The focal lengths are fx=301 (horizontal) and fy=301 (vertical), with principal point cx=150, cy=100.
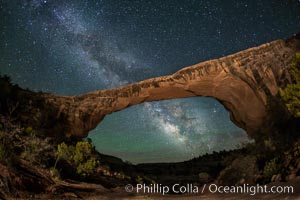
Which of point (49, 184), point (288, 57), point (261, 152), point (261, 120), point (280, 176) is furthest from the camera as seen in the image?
point (261, 120)

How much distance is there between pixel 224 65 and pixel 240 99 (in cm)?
272

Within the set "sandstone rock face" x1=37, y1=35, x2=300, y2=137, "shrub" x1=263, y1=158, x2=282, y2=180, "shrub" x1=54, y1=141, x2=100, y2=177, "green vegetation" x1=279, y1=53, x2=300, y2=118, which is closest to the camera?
"shrub" x1=263, y1=158, x2=282, y2=180

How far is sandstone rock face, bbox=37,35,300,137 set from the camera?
1808 centimetres

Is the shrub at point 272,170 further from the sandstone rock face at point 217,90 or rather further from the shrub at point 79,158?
the sandstone rock face at point 217,90

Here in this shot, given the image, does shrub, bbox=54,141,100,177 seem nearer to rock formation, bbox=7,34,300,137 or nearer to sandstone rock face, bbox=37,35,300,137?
rock formation, bbox=7,34,300,137

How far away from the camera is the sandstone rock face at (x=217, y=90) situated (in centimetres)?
1808

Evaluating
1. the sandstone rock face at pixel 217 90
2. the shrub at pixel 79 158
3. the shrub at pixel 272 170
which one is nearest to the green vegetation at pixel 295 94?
the shrub at pixel 272 170

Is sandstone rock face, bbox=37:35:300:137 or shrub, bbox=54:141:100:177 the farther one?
sandstone rock face, bbox=37:35:300:137

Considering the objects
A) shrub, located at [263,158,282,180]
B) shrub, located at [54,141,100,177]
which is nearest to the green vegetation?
shrub, located at [263,158,282,180]

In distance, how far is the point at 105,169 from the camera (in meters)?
17.7

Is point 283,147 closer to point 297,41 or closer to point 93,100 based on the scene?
point 297,41

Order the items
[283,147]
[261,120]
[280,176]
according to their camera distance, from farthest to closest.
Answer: [261,120]
[283,147]
[280,176]

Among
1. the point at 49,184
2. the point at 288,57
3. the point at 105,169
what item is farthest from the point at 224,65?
the point at 49,184

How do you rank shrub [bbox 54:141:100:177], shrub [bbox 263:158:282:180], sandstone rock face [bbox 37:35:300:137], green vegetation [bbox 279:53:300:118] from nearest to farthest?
shrub [bbox 263:158:282:180], green vegetation [bbox 279:53:300:118], shrub [bbox 54:141:100:177], sandstone rock face [bbox 37:35:300:137]
